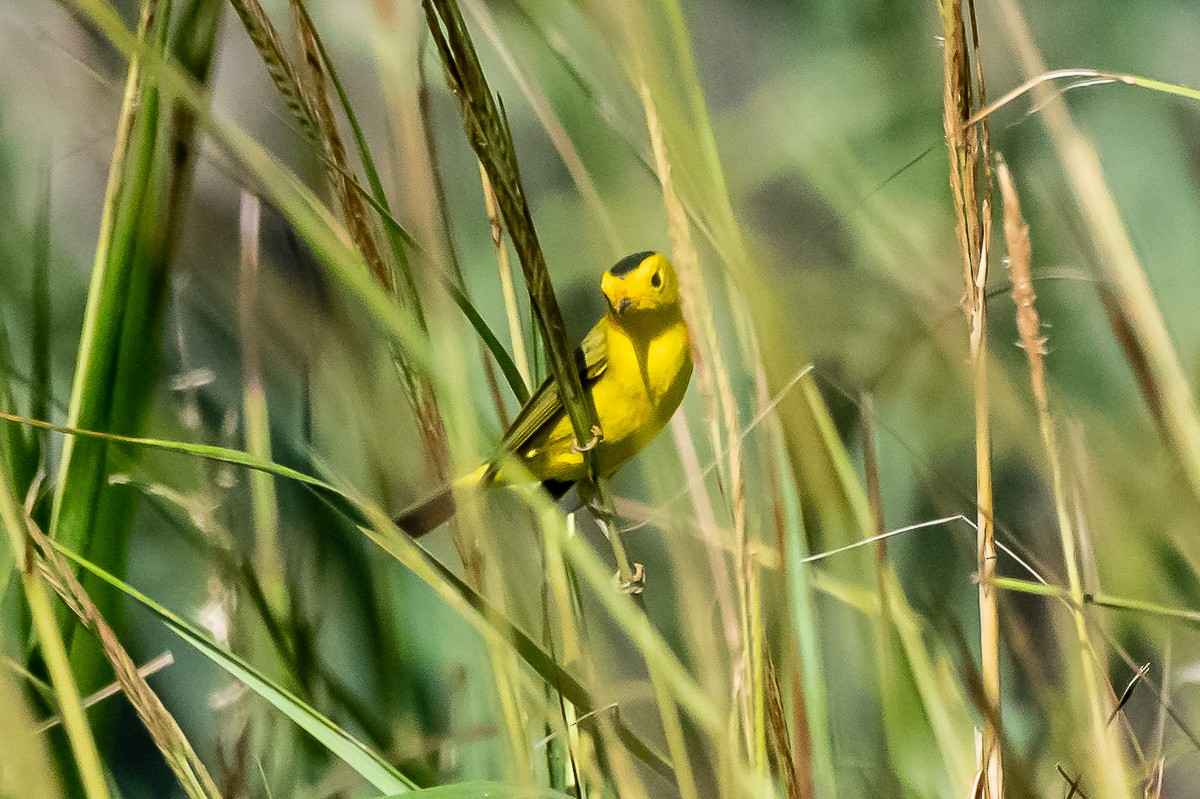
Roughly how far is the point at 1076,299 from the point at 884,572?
1.84 ft

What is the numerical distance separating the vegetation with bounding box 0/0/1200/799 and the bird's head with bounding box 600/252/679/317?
0.04 meters

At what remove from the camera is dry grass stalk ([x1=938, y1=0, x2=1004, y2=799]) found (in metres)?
0.48

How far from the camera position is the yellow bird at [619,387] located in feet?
2.79

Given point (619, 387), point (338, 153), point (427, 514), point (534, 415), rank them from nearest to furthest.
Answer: point (338, 153) < point (534, 415) < point (427, 514) < point (619, 387)

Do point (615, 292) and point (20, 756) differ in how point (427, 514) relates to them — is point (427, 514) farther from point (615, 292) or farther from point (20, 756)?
point (20, 756)

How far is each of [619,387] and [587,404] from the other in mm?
387

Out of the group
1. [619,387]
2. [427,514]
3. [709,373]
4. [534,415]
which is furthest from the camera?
[619,387]

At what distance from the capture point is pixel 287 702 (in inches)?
22.8

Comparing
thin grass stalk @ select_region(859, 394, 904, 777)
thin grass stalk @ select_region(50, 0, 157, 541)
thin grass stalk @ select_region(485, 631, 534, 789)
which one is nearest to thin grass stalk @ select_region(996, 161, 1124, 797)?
thin grass stalk @ select_region(859, 394, 904, 777)

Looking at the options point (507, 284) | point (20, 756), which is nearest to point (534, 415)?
point (507, 284)

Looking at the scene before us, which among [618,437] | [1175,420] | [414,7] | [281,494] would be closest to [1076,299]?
[1175,420]

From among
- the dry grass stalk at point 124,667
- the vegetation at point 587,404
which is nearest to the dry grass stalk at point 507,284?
the vegetation at point 587,404

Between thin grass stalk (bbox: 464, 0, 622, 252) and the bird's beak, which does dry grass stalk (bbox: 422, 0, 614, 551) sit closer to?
thin grass stalk (bbox: 464, 0, 622, 252)

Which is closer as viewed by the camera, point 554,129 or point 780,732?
point 780,732
